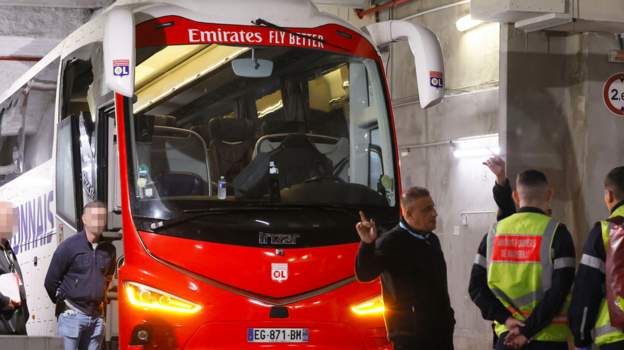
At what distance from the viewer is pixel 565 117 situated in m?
14.7

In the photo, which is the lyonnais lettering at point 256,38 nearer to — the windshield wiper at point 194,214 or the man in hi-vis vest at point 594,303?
the windshield wiper at point 194,214

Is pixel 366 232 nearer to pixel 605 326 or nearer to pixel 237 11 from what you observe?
pixel 605 326

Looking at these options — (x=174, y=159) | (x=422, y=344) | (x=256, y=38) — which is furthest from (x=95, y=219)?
(x=422, y=344)

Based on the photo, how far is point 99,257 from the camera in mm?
10531

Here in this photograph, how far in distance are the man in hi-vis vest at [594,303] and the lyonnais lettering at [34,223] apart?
6.45 metres

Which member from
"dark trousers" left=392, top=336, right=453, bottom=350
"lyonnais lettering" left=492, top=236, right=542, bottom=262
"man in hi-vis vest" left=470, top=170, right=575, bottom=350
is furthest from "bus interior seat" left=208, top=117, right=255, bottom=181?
"lyonnais lettering" left=492, top=236, right=542, bottom=262

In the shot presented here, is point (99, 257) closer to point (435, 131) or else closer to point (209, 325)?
point (209, 325)

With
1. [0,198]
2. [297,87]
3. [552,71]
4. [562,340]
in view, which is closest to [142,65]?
[297,87]

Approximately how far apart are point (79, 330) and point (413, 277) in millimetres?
4170

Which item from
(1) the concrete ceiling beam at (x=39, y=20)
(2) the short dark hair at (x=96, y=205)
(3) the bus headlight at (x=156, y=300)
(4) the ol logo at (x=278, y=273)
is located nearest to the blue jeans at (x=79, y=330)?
(2) the short dark hair at (x=96, y=205)

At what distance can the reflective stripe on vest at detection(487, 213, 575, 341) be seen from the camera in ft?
23.4

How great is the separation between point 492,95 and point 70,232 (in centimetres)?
665

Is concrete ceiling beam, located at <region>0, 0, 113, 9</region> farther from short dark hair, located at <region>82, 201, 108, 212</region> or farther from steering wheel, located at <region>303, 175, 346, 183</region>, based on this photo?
steering wheel, located at <region>303, 175, 346, 183</region>

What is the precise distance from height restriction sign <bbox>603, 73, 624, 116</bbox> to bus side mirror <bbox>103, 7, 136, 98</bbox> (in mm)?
7379
